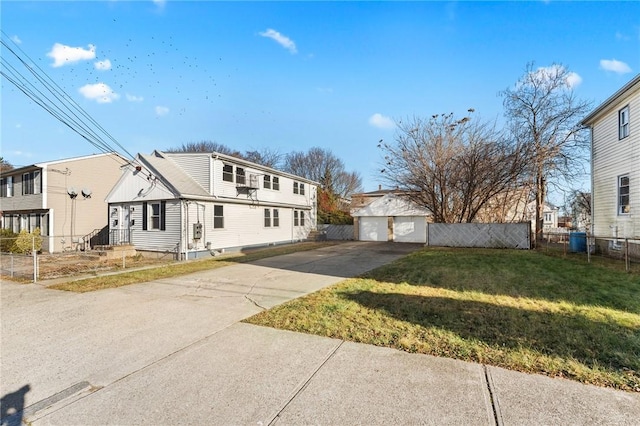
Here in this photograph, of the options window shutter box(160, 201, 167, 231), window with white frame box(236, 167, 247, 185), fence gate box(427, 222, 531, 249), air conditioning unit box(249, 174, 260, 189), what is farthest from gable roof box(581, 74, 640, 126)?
window shutter box(160, 201, 167, 231)

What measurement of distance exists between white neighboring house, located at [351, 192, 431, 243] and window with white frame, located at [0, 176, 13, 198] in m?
23.8

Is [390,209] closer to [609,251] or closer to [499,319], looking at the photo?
[609,251]

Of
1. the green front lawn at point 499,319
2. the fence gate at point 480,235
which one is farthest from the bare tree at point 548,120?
the green front lawn at point 499,319

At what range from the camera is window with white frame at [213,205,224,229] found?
50.9ft

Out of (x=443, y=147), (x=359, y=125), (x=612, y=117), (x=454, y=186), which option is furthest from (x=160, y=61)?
(x=612, y=117)

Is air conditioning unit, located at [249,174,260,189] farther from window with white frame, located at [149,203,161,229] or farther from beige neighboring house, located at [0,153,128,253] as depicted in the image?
beige neighboring house, located at [0,153,128,253]

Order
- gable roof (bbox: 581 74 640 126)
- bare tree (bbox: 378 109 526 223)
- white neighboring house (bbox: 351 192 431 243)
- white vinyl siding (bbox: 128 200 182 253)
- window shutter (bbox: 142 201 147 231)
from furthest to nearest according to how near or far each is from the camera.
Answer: white neighboring house (bbox: 351 192 431 243), bare tree (bbox: 378 109 526 223), window shutter (bbox: 142 201 147 231), white vinyl siding (bbox: 128 200 182 253), gable roof (bbox: 581 74 640 126)

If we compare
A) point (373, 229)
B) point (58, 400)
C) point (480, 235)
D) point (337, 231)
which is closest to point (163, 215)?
point (58, 400)

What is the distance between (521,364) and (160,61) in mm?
15593

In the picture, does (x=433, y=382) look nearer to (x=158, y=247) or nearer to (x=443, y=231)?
(x=158, y=247)

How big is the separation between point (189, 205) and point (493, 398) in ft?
45.5

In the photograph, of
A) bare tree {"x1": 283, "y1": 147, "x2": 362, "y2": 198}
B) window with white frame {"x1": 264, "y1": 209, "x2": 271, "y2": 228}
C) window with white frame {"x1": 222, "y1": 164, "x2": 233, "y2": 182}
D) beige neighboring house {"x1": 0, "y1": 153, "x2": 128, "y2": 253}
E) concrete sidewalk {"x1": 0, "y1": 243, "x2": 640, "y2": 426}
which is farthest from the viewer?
bare tree {"x1": 283, "y1": 147, "x2": 362, "y2": 198}

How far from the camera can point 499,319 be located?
4.72 metres

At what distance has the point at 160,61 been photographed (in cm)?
1302
